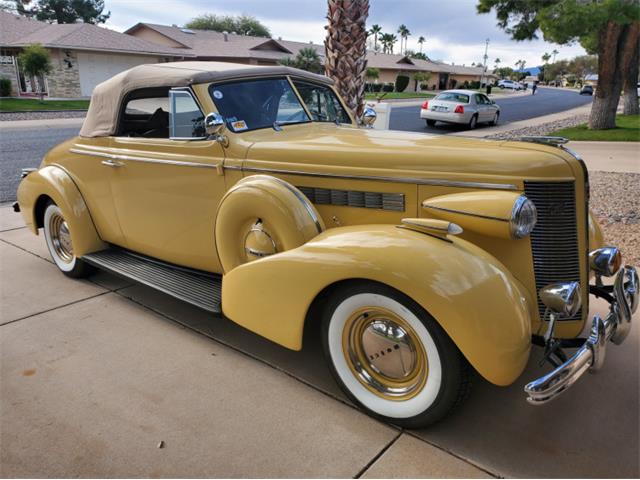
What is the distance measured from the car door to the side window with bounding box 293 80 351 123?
2.98 ft

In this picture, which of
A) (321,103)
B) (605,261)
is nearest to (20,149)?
(321,103)

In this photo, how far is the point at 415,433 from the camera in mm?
2500

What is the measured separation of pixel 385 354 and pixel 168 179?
6.84 ft

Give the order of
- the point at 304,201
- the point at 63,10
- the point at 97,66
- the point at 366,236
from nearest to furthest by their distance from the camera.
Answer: the point at 366,236, the point at 304,201, the point at 97,66, the point at 63,10

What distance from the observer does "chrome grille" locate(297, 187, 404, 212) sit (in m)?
2.82

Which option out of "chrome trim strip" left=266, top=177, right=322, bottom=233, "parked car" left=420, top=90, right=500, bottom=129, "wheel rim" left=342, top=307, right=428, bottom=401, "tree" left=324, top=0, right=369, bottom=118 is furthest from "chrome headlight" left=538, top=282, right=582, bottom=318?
"parked car" left=420, top=90, right=500, bottom=129

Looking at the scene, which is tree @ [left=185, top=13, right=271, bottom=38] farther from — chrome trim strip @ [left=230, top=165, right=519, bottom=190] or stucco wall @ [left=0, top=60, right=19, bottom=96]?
chrome trim strip @ [left=230, top=165, right=519, bottom=190]

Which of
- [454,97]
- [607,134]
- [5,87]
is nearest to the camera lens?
[607,134]

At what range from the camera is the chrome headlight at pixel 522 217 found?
2379 millimetres

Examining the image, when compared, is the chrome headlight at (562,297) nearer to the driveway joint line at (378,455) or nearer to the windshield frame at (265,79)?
the driveway joint line at (378,455)

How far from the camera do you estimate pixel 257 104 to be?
11.8 feet

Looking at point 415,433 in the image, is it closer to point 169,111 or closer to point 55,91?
point 169,111

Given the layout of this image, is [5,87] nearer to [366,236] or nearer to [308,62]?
[308,62]

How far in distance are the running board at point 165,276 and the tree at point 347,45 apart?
464cm
